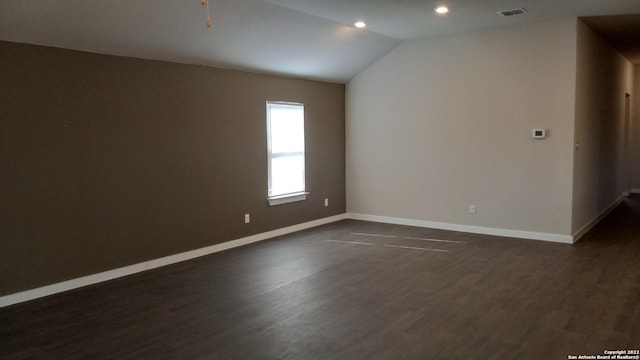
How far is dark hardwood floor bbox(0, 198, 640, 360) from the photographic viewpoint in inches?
116

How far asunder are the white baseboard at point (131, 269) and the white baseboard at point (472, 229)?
47.1 inches

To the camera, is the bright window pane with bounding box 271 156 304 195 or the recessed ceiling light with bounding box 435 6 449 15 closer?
the recessed ceiling light with bounding box 435 6 449 15

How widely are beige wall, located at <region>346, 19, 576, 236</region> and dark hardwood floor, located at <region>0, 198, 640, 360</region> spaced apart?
79 cm

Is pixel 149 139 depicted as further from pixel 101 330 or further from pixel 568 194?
pixel 568 194

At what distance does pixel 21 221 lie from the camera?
382 centimetres

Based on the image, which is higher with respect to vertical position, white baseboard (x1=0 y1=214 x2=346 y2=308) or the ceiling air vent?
the ceiling air vent

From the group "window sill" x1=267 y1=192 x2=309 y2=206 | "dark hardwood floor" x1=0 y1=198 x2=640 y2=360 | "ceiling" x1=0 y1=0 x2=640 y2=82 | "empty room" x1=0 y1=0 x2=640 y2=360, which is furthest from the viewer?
"window sill" x1=267 y1=192 x2=309 y2=206

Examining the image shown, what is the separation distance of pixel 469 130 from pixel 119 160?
167 inches

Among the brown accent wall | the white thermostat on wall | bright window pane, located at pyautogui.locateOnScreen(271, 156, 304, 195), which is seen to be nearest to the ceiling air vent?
the white thermostat on wall

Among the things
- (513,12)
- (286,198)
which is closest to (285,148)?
(286,198)

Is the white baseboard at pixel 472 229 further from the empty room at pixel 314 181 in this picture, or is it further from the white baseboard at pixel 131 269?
the white baseboard at pixel 131 269

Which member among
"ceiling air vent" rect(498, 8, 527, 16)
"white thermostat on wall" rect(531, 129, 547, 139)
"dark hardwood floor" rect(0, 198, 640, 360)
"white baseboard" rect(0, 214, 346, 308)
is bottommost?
"dark hardwood floor" rect(0, 198, 640, 360)

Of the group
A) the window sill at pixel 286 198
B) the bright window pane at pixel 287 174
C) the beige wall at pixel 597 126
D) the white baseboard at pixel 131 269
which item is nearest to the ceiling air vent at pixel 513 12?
the beige wall at pixel 597 126

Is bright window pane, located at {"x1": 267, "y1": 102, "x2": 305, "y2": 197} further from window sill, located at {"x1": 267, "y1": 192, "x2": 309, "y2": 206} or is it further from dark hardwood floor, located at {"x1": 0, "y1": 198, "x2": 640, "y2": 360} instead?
dark hardwood floor, located at {"x1": 0, "y1": 198, "x2": 640, "y2": 360}
